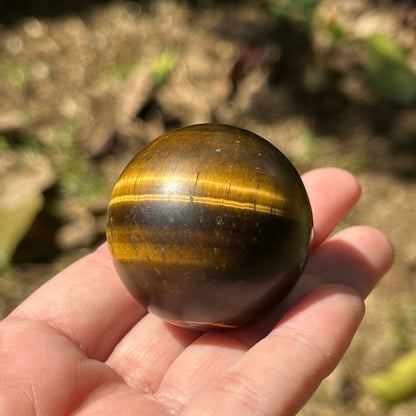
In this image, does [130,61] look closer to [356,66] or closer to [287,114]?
[287,114]

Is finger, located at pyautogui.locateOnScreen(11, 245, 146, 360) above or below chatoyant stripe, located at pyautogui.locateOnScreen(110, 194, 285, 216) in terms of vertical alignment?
below

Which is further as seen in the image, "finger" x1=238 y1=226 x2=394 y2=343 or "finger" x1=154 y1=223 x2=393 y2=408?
"finger" x1=238 y1=226 x2=394 y2=343

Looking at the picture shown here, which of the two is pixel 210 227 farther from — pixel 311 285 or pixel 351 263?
pixel 351 263

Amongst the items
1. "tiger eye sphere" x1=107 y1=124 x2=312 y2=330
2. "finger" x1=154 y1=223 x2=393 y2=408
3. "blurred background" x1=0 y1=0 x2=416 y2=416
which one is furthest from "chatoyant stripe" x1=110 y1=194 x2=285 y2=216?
"blurred background" x1=0 y1=0 x2=416 y2=416

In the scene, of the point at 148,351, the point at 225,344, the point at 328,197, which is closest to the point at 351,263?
the point at 328,197

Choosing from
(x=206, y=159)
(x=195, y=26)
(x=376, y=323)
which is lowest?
(x=376, y=323)

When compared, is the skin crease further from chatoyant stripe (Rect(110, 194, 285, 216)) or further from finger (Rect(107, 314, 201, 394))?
chatoyant stripe (Rect(110, 194, 285, 216))

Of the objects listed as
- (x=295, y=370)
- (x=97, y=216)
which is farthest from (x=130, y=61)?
(x=295, y=370)
